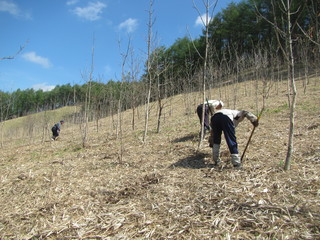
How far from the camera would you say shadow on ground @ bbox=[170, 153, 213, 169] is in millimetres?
4176

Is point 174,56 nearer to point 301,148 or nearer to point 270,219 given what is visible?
point 301,148

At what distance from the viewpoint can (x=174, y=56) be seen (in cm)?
3030

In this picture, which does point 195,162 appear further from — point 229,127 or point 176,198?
point 176,198

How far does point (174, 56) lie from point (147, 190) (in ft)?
95.2

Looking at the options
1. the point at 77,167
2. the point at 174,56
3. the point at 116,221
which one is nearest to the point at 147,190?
the point at 116,221

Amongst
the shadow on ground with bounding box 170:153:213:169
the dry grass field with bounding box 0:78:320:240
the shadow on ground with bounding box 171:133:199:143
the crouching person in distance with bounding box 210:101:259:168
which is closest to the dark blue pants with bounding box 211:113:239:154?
the crouching person in distance with bounding box 210:101:259:168

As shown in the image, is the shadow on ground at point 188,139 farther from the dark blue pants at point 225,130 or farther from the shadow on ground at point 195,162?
the dark blue pants at point 225,130

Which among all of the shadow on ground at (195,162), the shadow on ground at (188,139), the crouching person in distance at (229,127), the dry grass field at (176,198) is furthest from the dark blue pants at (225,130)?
the shadow on ground at (188,139)

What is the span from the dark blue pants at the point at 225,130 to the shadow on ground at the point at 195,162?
57cm

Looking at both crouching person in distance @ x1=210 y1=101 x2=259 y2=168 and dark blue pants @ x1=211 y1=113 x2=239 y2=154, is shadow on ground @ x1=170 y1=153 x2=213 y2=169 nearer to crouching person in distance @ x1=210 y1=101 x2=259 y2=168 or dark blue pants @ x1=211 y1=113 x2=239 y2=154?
crouching person in distance @ x1=210 y1=101 x2=259 y2=168

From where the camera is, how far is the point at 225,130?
12.3 ft

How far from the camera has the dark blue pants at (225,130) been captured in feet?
12.0

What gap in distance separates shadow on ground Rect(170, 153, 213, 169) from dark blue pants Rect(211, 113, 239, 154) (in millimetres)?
568

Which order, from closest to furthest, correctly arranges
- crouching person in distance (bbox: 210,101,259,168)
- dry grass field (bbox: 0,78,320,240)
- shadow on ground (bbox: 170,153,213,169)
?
dry grass field (bbox: 0,78,320,240) → crouching person in distance (bbox: 210,101,259,168) → shadow on ground (bbox: 170,153,213,169)
